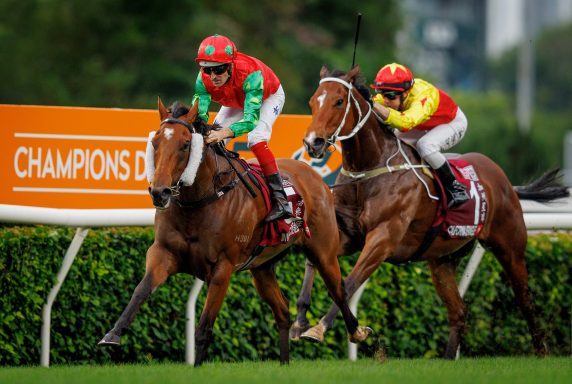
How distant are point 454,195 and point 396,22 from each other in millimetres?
27664

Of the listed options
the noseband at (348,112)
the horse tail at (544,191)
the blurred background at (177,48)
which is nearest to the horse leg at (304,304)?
the noseband at (348,112)

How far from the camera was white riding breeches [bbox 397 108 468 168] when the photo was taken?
8.84m

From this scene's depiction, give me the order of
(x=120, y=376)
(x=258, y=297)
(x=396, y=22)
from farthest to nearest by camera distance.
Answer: (x=396, y=22) < (x=258, y=297) < (x=120, y=376)

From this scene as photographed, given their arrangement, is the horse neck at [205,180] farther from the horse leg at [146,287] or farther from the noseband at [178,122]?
the horse leg at [146,287]

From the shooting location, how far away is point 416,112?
8.70 metres

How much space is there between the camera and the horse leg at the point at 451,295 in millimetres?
9172

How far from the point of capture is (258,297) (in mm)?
8914

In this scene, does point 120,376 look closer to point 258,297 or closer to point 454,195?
point 258,297

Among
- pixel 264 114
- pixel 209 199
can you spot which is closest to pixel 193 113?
pixel 209 199

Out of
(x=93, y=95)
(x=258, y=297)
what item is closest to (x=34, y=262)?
(x=258, y=297)

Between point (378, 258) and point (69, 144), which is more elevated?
point (69, 144)

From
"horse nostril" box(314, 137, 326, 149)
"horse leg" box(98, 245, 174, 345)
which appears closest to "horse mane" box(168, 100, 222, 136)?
"horse leg" box(98, 245, 174, 345)

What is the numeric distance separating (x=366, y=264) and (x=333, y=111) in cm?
97

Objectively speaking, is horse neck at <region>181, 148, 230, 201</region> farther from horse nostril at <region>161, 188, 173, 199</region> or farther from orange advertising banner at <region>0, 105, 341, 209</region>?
orange advertising banner at <region>0, 105, 341, 209</region>
